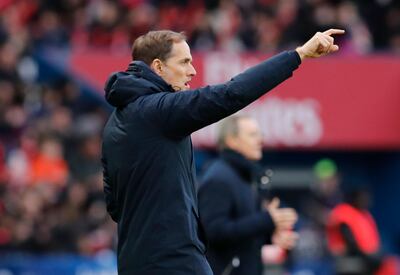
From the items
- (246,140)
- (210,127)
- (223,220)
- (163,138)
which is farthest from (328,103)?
(163,138)

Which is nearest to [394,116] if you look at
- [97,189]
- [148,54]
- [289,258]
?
[289,258]

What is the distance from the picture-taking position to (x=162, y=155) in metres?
4.97

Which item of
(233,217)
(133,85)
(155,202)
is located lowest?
(233,217)

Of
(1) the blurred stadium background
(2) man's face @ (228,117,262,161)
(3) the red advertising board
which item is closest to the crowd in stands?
(1) the blurred stadium background

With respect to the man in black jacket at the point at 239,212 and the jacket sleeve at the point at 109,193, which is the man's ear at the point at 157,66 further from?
the man in black jacket at the point at 239,212

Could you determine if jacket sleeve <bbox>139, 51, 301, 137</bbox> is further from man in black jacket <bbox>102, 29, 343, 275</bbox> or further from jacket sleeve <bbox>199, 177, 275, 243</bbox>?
jacket sleeve <bbox>199, 177, 275, 243</bbox>

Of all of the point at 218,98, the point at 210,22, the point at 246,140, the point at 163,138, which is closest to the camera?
the point at 218,98

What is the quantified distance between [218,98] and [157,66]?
48cm

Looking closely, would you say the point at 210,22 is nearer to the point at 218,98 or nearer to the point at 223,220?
the point at 223,220

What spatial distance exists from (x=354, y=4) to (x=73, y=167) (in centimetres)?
590

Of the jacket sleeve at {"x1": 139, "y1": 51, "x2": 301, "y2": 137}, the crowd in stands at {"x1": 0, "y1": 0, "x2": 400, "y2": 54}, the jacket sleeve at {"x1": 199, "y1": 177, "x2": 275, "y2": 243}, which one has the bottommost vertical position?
the jacket sleeve at {"x1": 199, "y1": 177, "x2": 275, "y2": 243}

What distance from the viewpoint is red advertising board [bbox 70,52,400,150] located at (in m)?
15.3

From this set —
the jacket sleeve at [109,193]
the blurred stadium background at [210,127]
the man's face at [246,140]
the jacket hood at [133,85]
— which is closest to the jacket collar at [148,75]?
the jacket hood at [133,85]

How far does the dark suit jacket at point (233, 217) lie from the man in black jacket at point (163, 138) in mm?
1759
